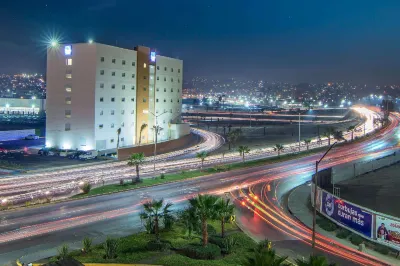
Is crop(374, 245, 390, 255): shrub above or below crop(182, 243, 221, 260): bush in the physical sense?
below

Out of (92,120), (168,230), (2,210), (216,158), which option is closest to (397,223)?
(168,230)

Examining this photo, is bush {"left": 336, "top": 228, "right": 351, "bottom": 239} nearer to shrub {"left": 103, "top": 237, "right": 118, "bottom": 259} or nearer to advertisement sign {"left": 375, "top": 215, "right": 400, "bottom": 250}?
advertisement sign {"left": 375, "top": 215, "right": 400, "bottom": 250}

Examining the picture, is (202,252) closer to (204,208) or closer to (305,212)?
(204,208)

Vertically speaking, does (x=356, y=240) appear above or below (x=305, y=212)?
above

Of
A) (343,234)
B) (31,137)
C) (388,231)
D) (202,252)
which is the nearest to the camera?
(202,252)

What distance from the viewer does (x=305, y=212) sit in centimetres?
3092

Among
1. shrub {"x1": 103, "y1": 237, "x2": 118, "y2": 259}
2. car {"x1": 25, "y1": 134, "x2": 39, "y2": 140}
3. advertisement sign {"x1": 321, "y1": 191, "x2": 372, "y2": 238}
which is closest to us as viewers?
shrub {"x1": 103, "y1": 237, "x2": 118, "y2": 259}

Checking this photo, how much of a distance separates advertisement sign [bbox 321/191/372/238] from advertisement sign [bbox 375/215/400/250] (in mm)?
613

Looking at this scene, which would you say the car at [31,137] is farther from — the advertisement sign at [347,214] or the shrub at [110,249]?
the shrub at [110,249]

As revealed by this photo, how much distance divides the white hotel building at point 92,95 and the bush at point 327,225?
41.0 meters

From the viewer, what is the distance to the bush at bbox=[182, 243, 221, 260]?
2028 centimetres

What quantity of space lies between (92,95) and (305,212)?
130 feet

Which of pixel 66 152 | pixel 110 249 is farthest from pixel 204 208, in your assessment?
pixel 66 152

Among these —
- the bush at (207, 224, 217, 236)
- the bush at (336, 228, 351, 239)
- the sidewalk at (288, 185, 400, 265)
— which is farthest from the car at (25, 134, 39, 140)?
the bush at (336, 228, 351, 239)
